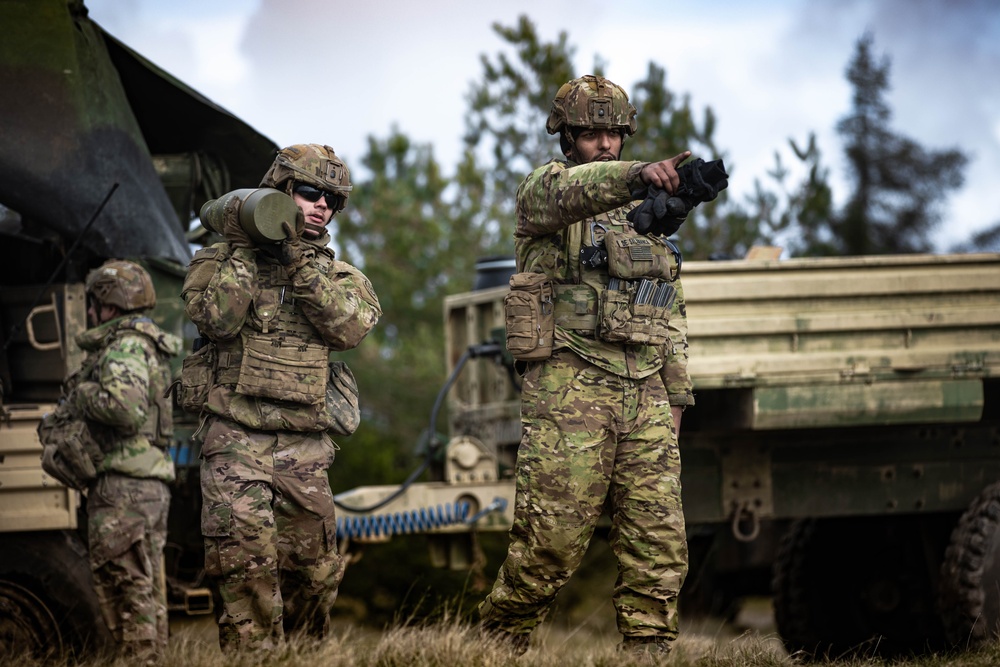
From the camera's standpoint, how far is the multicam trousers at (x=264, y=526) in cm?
495

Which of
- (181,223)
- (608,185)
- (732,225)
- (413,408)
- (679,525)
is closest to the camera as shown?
(608,185)

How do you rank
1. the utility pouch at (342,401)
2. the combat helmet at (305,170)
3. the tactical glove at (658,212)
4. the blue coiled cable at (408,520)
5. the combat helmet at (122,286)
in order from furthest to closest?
1. the blue coiled cable at (408,520)
2. the combat helmet at (122,286)
3. the utility pouch at (342,401)
4. the combat helmet at (305,170)
5. the tactical glove at (658,212)

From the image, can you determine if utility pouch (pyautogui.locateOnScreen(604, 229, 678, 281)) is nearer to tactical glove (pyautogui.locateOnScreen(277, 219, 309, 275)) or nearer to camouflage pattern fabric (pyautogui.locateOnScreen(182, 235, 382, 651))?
camouflage pattern fabric (pyautogui.locateOnScreen(182, 235, 382, 651))

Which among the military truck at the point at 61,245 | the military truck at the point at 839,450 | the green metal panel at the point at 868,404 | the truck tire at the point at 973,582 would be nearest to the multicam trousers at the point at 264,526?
the military truck at the point at 61,245

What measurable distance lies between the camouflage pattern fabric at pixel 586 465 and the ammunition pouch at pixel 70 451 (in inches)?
78.1

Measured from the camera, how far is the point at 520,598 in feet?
16.9

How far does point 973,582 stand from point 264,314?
350cm

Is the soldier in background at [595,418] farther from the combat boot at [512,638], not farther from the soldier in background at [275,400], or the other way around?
the soldier in background at [275,400]

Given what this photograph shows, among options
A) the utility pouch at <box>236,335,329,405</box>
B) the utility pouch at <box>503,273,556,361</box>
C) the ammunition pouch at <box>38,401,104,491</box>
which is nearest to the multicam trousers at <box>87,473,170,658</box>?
the ammunition pouch at <box>38,401,104,491</box>

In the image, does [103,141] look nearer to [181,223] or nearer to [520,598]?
[181,223]

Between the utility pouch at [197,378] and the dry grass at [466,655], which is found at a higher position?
the utility pouch at [197,378]

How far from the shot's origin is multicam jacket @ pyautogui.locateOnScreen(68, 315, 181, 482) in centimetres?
599

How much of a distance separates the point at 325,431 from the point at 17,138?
2206mm

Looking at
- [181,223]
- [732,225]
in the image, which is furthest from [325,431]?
[732,225]
